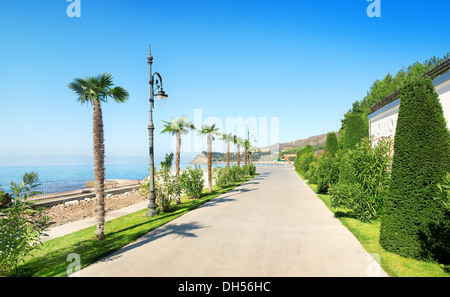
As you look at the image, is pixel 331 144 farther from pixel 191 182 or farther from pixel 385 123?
pixel 191 182

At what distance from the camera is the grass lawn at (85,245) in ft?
18.7

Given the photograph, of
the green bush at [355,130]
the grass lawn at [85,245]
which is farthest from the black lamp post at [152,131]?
the green bush at [355,130]

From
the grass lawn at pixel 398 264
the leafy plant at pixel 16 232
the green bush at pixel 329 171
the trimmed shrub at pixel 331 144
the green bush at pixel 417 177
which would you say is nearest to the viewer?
the leafy plant at pixel 16 232

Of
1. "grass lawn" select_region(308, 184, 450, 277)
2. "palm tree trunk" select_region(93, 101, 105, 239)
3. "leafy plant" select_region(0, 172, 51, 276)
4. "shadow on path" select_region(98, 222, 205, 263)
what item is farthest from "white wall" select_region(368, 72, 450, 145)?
"leafy plant" select_region(0, 172, 51, 276)

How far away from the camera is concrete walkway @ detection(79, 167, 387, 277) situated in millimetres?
5340

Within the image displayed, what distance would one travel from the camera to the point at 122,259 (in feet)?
20.0

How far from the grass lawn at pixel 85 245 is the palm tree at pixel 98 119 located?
65 centimetres

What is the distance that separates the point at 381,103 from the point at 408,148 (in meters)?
12.2

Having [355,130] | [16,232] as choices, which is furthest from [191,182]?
[16,232]

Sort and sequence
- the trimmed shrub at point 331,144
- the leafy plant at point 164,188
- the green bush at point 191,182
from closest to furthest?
the leafy plant at point 164,188 < the green bush at point 191,182 < the trimmed shrub at point 331,144

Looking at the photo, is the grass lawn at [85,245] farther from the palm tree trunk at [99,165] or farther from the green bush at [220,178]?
the green bush at [220,178]

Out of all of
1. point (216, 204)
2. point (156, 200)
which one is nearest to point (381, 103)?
point (216, 204)

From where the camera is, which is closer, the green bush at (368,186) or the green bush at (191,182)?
the green bush at (368,186)

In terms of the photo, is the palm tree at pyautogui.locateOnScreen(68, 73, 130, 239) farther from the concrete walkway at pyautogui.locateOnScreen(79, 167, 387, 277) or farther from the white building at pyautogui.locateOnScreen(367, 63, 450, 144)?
the white building at pyautogui.locateOnScreen(367, 63, 450, 144)
